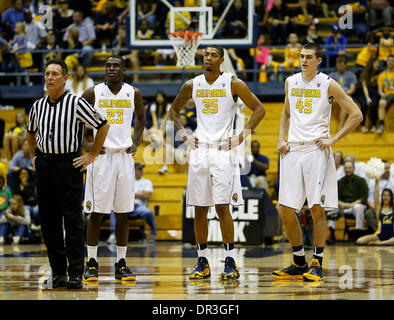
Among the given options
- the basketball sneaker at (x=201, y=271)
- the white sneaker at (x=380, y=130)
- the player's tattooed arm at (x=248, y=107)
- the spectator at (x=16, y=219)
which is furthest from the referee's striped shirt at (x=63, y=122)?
the white sneaker at (x=380, y=130)

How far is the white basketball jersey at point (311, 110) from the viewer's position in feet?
25.7

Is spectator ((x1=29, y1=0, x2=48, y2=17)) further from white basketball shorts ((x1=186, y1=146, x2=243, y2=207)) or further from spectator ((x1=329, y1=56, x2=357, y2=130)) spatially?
white basketball shorts ((x1=186, y1=146, x2=243, y2=207))

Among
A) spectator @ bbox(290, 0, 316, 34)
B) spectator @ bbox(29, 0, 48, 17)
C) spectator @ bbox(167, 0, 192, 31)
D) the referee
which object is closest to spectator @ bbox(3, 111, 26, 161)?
spectator @ bbox(29, 0, 48, 17)

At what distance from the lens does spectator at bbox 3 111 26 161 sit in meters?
16.7

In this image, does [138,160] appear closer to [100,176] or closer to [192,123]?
[192,123]

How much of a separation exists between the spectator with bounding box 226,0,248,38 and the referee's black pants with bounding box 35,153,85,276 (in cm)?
867

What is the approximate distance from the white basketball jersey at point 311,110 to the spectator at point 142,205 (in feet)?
21.3

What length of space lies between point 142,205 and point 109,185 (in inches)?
252

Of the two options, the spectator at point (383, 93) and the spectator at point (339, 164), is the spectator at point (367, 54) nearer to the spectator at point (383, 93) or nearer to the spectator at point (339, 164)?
the spectator at point (383, 93)

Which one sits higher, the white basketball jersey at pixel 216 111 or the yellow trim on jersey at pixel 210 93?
the yellow trim on jersey at pixel 210 93

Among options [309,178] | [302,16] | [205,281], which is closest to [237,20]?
[302,16]

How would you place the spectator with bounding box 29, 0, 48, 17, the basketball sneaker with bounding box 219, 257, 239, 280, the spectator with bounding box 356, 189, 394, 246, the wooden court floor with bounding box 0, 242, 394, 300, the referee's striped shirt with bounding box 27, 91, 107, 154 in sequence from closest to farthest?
the wooden court floor with bounding box 0, 242, 394, 300 → the referee's striped shirt with bounding box 27, 91, 107, 154 → the basketball sneaker with bounding box 219, 257, 239, 280 → the spectator with bounding box 356, 189, 394, 246 → the spectator with bounding box 29, 0, 48, 17

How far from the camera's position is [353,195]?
1398 cm

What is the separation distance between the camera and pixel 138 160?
663 inches
